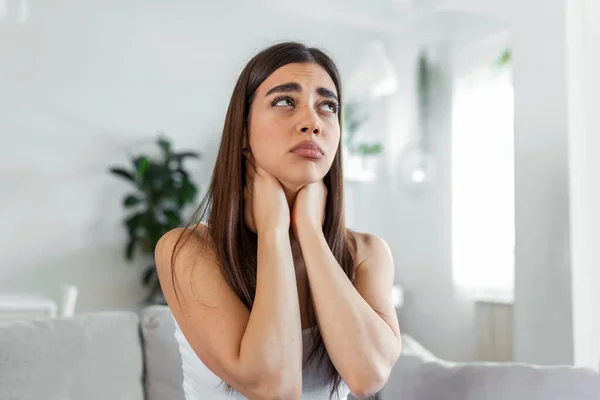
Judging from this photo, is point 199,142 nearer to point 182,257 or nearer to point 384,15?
point 384,15

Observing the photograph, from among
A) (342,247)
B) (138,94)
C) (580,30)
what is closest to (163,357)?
(342,247)

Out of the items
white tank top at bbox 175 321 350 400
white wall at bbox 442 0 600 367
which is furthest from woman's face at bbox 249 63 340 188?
white wall at bbox 442 0 600 367

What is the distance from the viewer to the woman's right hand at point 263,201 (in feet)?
3.40

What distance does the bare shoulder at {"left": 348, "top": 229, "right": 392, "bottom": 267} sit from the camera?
1168mm

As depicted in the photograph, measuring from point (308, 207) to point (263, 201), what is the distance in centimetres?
9

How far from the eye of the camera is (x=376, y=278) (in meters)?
1.12

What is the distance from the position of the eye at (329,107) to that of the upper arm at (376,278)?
29 cm

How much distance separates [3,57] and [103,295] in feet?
5.27

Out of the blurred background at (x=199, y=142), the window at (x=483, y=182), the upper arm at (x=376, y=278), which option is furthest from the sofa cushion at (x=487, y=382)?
the window at (x=483, y=182)

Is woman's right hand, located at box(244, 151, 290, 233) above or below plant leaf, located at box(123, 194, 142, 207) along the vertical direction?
below

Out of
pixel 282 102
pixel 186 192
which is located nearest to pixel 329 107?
pixel 282 102

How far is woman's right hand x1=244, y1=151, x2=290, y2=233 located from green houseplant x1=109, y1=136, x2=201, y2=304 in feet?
8.46

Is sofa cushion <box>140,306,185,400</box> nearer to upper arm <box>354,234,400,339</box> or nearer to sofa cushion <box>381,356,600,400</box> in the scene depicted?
sofa cushion <box>381,356,600,400</box>

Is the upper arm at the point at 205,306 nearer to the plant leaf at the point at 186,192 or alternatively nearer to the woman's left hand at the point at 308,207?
the woman's left hand at the point at 308,207
